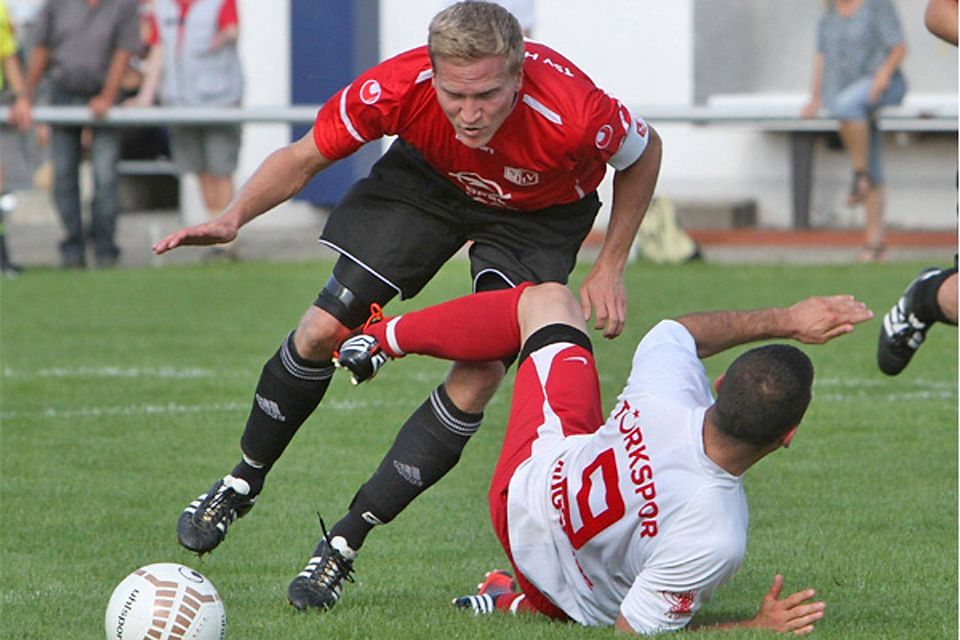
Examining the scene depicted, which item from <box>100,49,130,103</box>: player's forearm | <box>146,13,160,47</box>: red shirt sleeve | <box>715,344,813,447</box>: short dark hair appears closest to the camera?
<box>715,344,813,447</box>: short dark hair

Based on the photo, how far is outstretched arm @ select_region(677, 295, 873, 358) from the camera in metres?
5.28

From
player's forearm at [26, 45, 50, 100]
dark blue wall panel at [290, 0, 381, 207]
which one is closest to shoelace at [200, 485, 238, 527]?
player's forearm at [26, 45, 50, 100]

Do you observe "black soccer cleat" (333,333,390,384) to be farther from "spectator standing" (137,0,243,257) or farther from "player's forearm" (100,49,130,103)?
"player's forearm" (100,49,130,103)

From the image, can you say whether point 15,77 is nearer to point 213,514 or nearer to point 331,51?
point 331,51

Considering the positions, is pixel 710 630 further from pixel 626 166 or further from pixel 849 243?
pixel 849 243

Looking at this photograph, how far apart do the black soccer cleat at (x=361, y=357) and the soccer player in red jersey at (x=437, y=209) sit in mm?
320

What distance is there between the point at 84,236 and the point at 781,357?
13357 mm

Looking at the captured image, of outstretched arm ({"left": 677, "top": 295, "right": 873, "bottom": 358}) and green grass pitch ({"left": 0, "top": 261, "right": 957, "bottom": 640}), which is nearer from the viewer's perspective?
outstretched arm ({"left": 677, "top": 295, "right": 873, "bottom": 358})

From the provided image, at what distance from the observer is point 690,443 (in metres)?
4.94

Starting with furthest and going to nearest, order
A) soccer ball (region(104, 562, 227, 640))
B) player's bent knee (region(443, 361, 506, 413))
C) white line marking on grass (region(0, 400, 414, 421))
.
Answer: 1. white line marking on grass (region(0, 400, 414, 421))
2. player's bent knee (region(443, 361, 506, 413))
3. soccer ball (region(104, 562, 227, 640))

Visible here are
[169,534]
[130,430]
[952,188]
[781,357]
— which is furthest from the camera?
[952,188]

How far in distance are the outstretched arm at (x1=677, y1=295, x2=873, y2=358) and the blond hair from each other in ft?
3.16

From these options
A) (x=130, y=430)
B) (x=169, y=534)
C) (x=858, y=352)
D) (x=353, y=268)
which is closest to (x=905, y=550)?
(x=353, y=268)

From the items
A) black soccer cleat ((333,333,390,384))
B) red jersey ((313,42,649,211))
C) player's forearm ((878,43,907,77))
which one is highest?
red jersey ((313,42,649,211))
